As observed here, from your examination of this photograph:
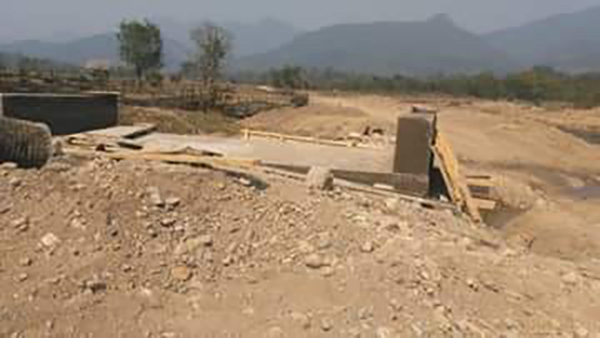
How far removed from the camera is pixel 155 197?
5.89 metres

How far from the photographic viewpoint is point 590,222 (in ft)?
39.9

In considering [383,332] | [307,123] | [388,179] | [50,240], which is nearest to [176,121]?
[307,123]

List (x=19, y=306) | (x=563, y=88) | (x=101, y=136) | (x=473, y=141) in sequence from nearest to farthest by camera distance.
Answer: (x=19, y=306), (x=101, y=136), (x=473, y=141), (x=563, y=88)

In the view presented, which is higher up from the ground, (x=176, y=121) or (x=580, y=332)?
(x=176, y=121)

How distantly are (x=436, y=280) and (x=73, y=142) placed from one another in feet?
21.6

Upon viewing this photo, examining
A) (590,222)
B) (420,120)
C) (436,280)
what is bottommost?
(590,222)

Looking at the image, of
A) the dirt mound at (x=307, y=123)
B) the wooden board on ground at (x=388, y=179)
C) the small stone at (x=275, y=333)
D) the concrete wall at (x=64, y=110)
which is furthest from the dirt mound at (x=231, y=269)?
the dirt mound at (x=307, y=123)

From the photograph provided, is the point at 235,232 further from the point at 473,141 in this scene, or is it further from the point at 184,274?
the point at 473,141

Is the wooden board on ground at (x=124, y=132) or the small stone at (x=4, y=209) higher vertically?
the small stone at (x=4, y=209)

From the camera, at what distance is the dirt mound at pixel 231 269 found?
4.67 metres

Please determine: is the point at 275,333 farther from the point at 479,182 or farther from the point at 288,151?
the point at 479,182

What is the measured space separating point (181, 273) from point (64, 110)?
7.50 metres

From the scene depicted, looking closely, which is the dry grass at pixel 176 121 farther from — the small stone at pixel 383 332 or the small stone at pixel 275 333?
the small stone at pixel 383 332

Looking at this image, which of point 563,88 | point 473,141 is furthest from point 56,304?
point 563,88
